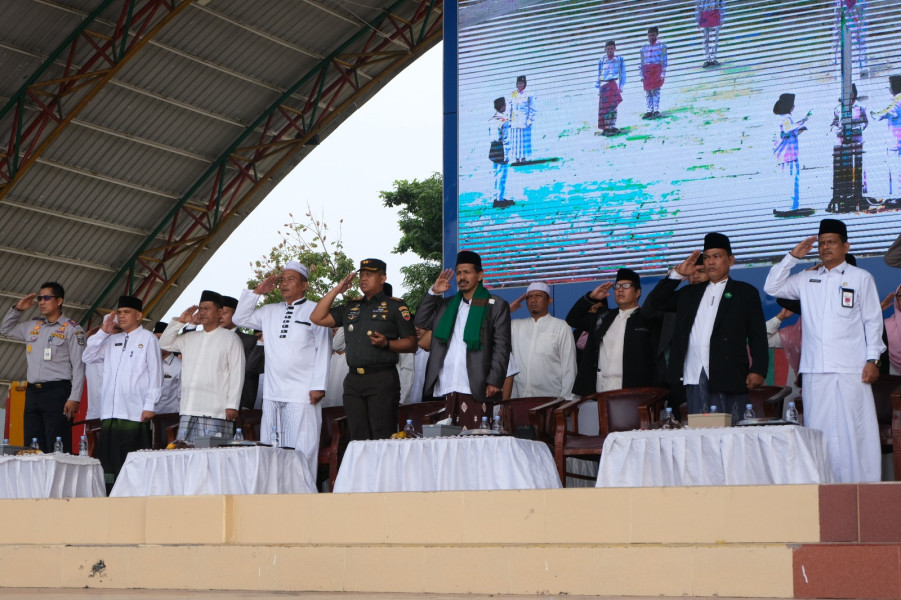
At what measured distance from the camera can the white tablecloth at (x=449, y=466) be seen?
5598 millimetres

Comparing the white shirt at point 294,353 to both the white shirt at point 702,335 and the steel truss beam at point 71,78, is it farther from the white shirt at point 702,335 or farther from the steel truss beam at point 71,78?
the steel truss beam at point 71,78

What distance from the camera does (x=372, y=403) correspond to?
6664 millimetres

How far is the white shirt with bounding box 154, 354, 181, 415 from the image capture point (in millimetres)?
8555

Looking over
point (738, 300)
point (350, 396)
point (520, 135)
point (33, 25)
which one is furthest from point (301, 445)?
point (33, 25)

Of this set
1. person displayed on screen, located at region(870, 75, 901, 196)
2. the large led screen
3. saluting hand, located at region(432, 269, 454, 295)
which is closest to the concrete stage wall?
saluting hand, located at region(432, 269, 454, 295)

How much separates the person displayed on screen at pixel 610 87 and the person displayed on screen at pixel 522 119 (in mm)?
492

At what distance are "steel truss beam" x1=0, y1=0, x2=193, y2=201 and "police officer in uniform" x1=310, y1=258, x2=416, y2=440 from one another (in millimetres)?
7480

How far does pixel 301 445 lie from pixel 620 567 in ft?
8.92

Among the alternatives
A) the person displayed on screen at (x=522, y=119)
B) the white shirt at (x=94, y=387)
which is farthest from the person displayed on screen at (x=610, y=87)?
the white shirt at (x=94, y=387)

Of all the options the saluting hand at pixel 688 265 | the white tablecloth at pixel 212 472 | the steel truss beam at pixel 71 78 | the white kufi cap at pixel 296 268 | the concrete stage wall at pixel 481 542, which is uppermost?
the steel truss beam at pixel 71 78

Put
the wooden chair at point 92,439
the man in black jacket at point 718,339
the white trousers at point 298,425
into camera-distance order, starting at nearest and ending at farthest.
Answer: the man in black jacket at point 718,339, the white trousers at point 298,425, the wooden chair at point 92,439

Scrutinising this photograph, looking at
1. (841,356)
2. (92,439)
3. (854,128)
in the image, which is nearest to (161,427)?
(92,439)

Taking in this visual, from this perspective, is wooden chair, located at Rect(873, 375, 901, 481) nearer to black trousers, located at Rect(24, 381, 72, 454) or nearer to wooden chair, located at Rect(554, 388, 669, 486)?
wooden chair, located at Rect(554, 388, 669, 486)

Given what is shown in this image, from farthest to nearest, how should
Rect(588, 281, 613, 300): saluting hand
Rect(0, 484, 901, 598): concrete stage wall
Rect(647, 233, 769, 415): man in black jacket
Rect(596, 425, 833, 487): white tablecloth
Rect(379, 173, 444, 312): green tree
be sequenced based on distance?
Rect(379, 173, 444, 312): green tree → Rect(588, 281, 613, 300): saluting hand → Rect(647, 233, 769, 415): man in black jacket → Rect(596, 425, 833, 487): white tablecloth → Rect(0, 484, 901, 598): concrete stage wall
